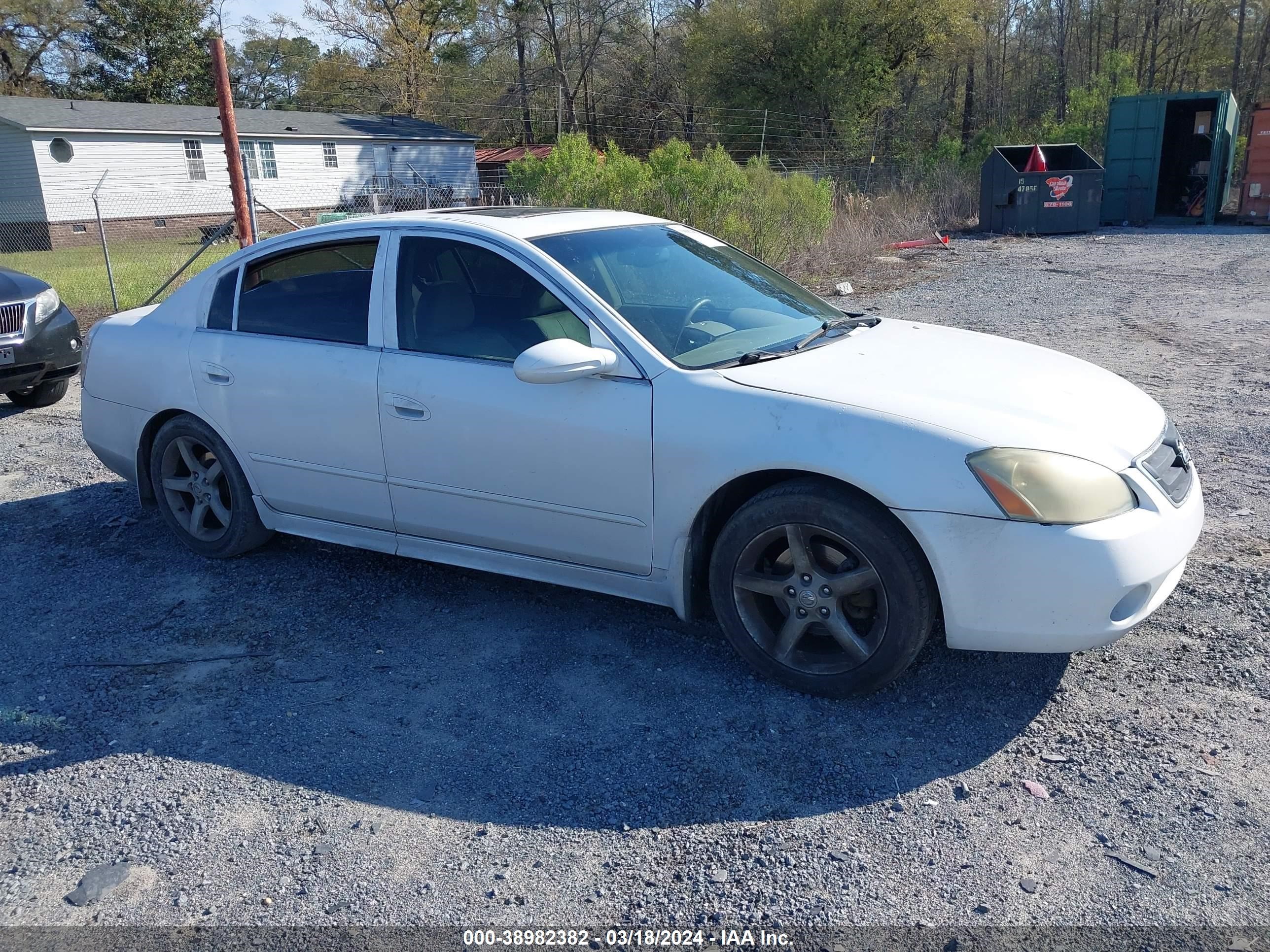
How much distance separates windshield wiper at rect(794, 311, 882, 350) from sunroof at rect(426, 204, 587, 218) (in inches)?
49.8

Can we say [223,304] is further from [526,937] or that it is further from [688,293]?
[526,937]

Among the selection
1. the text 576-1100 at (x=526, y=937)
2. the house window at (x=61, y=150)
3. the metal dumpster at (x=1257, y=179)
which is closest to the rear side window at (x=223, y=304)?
the text 576-1100 at (x=526, y=937)

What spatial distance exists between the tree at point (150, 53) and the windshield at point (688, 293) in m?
46.7

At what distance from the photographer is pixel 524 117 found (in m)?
47.3

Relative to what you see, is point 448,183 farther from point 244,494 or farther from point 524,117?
point 244,494

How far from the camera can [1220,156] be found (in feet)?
73.4

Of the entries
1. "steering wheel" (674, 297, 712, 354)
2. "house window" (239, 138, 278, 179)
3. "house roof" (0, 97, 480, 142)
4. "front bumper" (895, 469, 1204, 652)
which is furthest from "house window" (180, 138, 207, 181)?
"front bumper" (895, 469, 1204, 652)

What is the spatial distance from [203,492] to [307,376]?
1082 mm

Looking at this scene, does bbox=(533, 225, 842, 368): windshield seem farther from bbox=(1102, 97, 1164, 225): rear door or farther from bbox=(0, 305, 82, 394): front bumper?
bbox=(1102, 97, 1164, 225): rear door

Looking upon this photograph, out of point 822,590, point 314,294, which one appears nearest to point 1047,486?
point 822,590

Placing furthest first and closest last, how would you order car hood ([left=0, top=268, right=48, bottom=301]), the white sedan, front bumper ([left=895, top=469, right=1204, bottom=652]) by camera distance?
1. car hood ([left=0, top=268, right=48, bottom=301])
2. the white sedan
3. front bumper ([left=895, top=469, right=1204, bottom=652])

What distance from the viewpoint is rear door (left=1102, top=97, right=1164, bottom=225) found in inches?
878

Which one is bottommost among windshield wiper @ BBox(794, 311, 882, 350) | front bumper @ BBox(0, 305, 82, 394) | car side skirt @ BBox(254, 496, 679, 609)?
car side skirt @ BBox(254, 496, 679, 609)

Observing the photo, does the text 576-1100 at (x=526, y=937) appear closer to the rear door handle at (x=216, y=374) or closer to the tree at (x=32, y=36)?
the rear door handle at (x=216, y=374)
